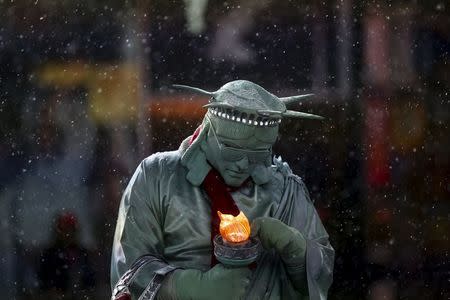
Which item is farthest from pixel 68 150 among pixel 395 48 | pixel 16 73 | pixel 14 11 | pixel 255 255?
pixel 255 255

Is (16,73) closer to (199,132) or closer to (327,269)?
(199,132)

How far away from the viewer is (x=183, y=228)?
242 cm

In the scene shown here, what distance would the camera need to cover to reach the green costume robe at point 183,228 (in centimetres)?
240

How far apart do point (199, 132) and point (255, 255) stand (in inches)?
17.3

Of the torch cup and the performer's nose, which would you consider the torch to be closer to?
the torch cup

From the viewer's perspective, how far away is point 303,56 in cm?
450

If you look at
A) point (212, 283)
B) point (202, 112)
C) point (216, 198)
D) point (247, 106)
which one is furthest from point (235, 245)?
point (202, 112)

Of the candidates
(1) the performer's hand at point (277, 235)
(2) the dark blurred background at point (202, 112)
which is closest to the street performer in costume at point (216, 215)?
(1) the performer's hand at point (277, 235)

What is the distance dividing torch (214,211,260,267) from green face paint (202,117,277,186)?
0.64 ft

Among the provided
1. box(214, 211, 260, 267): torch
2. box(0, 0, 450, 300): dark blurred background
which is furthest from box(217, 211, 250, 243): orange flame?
box(0, 0, 450, 300): dark blurred background

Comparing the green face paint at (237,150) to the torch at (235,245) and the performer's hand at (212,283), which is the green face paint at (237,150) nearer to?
the torch at (235,245)

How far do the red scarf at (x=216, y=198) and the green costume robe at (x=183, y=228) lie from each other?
0.7 inches

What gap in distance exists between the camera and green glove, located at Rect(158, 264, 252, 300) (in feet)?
7.34

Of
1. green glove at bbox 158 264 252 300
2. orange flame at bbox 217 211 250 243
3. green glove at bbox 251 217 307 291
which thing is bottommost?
green glove at bbox 158 264 252 300
